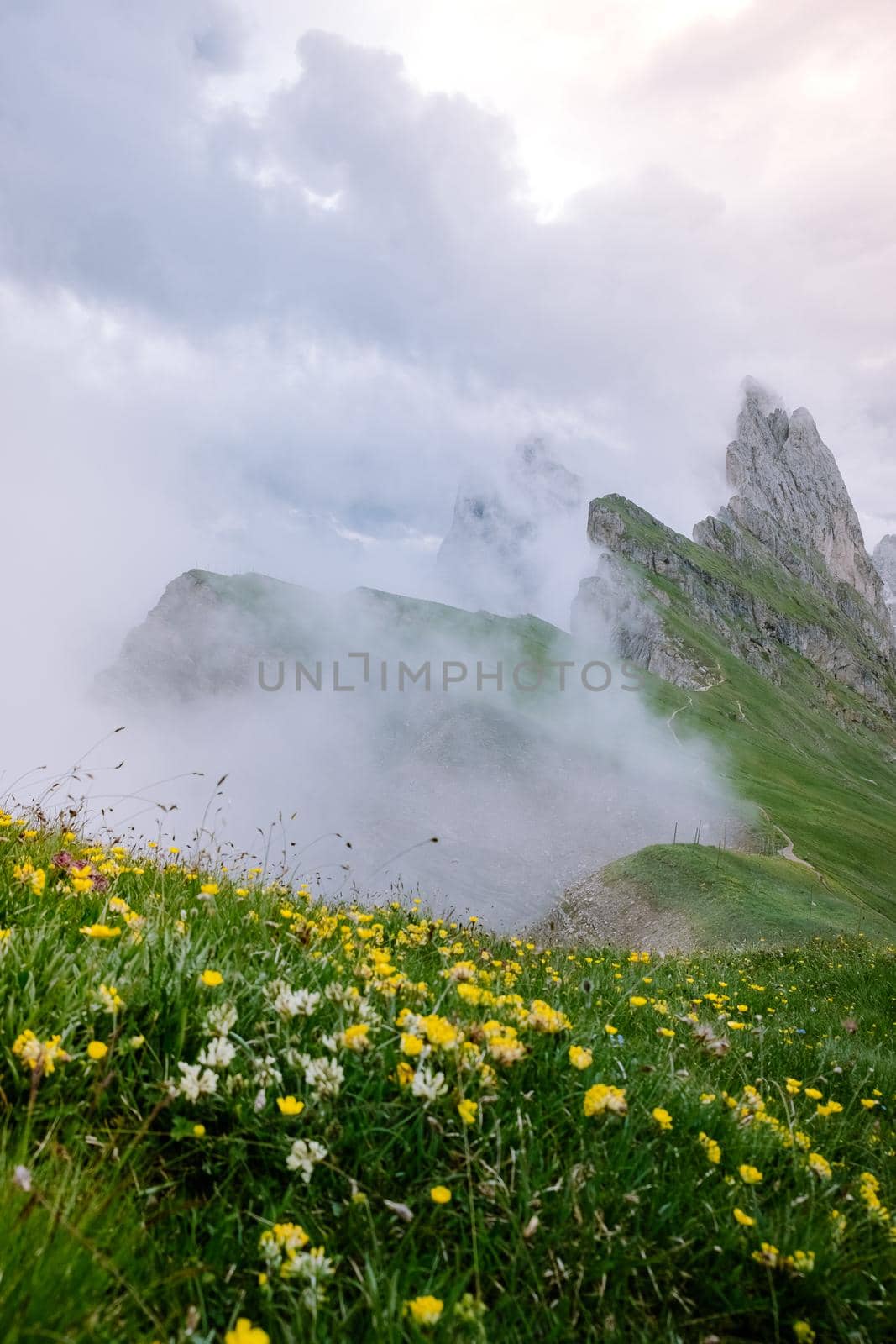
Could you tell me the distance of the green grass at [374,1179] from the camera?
7.22 feet

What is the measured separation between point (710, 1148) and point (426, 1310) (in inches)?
64.5

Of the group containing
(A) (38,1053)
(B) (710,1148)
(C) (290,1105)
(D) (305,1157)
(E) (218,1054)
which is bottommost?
(B) (710,1148)

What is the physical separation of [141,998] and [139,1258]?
3.95 feet

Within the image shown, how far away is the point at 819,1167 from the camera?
330cm

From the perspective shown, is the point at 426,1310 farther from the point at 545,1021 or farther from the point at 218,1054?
the point at 545,1021

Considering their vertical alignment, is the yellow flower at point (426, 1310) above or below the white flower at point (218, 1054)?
below

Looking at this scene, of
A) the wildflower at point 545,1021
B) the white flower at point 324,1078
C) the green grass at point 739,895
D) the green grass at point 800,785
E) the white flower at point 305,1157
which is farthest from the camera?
the green grass at point 800,785

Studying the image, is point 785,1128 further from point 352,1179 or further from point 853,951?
point 853,951

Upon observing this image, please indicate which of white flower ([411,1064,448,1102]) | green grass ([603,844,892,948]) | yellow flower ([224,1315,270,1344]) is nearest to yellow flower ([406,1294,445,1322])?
yellow flower ([224,1315,270,1344])

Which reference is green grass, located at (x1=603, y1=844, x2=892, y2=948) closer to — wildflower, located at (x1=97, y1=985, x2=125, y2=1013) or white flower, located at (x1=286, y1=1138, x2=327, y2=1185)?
white flower, located at (x1=286, y1=1138, x2=327, y2=1185)

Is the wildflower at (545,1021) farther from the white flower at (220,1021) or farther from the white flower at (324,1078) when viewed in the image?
the white flower at (220,1021)

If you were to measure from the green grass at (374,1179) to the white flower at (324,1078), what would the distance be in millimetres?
35

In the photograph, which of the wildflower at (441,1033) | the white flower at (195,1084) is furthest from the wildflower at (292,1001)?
the wildflower at (441,1033)

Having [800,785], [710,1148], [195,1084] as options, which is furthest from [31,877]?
[800,785]
